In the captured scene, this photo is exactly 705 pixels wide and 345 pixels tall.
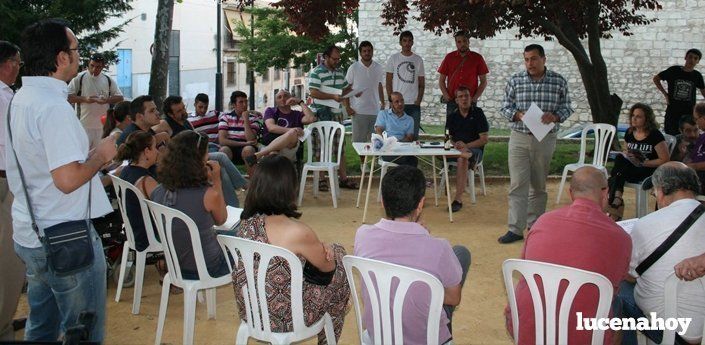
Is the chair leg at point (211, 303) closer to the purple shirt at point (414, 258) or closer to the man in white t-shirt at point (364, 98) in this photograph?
the purple shirt at point (414, 258)

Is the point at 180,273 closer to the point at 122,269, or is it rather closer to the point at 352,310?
the point at 122,269

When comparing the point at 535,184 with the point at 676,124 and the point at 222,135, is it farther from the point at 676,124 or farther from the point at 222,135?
the point at 676,124

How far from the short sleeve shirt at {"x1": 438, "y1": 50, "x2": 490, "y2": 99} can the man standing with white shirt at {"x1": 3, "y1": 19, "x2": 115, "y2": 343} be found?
682 centimetres

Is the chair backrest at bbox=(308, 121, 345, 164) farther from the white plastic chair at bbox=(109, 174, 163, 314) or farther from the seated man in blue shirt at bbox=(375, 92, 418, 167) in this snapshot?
the white plastic chair at bbox=(109, 174, 163, 314)

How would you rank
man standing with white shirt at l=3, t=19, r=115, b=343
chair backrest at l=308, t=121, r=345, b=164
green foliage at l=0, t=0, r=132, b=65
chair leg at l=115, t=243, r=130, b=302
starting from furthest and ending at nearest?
1. green foliage at l=0, t=0, r=132, b=65
2. chair backrest at l=308, t=121, r=345, b=164
3. chair leg at l=115, t=243, r=130, b=302
4. man standing with white shirt at l=3, t=19, r=115, b=343

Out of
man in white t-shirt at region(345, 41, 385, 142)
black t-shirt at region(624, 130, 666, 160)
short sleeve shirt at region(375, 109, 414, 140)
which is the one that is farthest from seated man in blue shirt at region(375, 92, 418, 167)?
black t-shirt at region(624, 130, 666, 160)

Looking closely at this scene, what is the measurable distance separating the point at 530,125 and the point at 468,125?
1628 mm

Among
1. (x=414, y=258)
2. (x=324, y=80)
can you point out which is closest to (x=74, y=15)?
(x=324, y=80)

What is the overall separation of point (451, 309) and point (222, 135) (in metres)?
5.36

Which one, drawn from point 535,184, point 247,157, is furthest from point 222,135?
point 535,184

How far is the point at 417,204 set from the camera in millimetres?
2980

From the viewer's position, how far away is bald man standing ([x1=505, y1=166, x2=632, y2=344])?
9.16ft

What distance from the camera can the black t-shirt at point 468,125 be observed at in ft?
25.0

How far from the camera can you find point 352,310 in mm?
4578
